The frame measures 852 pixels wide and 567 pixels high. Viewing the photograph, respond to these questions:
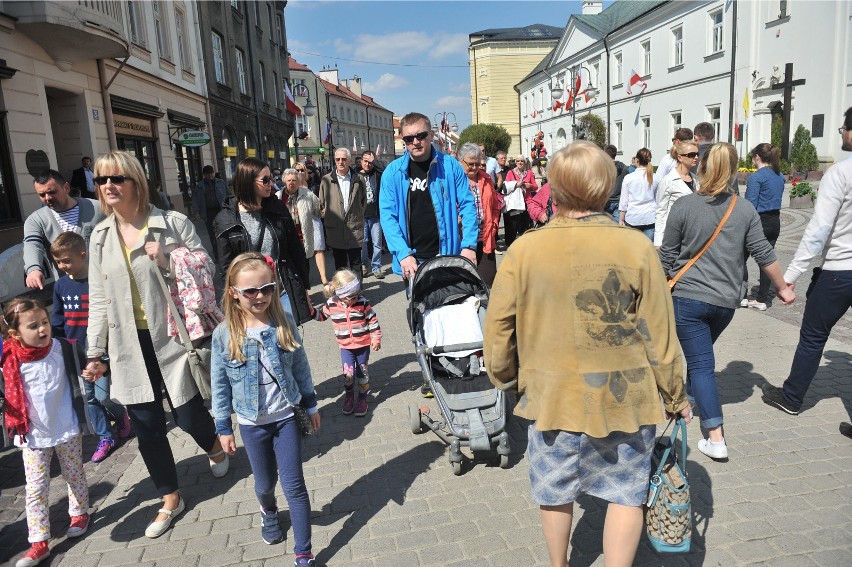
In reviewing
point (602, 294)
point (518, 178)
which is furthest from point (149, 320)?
point (518, 178)

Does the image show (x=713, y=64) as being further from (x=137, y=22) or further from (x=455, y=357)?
(x=455, y=357)

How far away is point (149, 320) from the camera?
3.16 meters

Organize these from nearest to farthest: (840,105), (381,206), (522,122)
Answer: (381,206), (840,105), (522,122)

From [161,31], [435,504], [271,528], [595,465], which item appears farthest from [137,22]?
[595,465]

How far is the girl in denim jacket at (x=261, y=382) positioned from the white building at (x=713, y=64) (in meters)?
27.4

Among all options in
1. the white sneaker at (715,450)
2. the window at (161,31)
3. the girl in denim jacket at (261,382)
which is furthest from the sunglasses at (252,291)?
the window at (161,31)

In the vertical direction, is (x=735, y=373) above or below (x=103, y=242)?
below

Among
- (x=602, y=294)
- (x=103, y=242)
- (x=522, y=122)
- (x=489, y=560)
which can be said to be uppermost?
(x=522, y=122)

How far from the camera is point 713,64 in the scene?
30.5 metres

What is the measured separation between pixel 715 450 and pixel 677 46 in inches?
1422

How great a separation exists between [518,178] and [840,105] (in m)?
19.9

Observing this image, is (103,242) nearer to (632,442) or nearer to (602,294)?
(602,294)

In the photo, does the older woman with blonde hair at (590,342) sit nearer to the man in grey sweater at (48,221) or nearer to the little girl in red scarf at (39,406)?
the little girl in red scarf at (39,406)

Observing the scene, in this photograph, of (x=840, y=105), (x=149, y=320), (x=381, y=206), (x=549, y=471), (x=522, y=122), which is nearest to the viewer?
(x=549, y=471)
